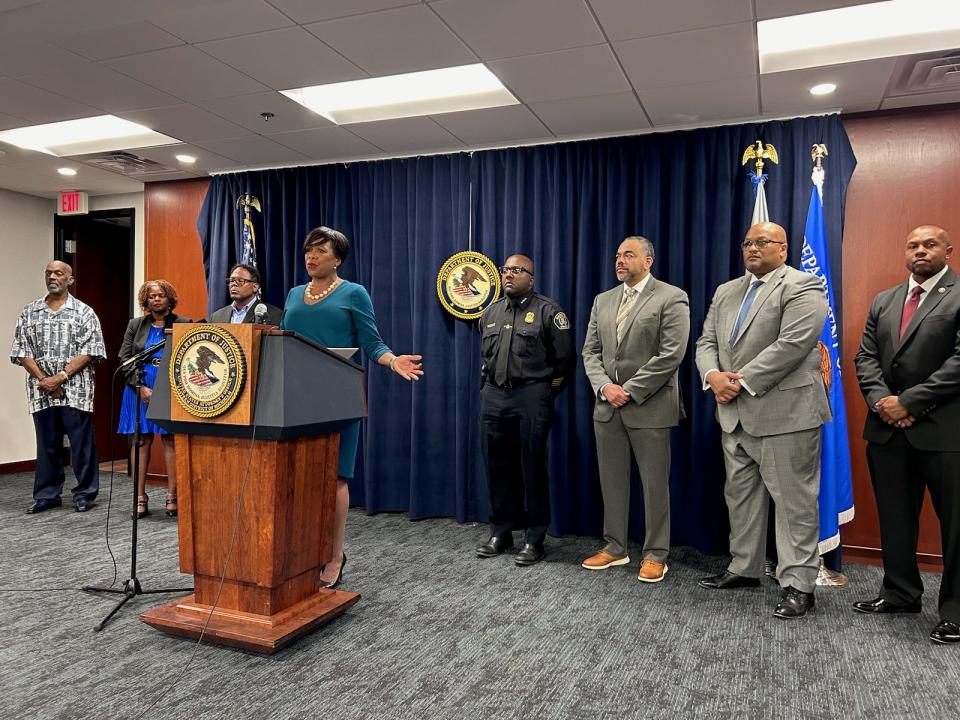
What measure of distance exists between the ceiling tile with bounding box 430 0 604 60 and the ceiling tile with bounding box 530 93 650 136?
0.68 m

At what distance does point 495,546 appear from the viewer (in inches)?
151

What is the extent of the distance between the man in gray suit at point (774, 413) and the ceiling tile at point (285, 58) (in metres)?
2.14

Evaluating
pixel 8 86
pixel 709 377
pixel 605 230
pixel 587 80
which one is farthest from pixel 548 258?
pixel 8 86

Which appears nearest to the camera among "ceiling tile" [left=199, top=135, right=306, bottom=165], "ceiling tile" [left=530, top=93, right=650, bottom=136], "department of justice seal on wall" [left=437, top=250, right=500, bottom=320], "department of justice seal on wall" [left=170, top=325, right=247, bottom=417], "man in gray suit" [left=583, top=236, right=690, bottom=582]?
"department of justice seal on wall" [left=170, top=325, right=247, bottom=417]

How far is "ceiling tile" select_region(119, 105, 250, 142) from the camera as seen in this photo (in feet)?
13.6

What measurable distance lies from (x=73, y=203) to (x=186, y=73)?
363 centimetres

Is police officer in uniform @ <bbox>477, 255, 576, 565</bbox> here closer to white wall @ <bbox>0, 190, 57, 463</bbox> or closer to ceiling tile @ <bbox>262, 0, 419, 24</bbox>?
ceiling tile @ <bbox>262, 0, 419, 24</bbox>

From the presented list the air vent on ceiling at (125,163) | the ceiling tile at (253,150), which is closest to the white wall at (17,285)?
the air vent on ceiling at (125,163)

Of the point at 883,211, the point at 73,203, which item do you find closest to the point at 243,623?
the point at 883,211

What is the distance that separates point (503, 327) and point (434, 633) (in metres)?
1.69

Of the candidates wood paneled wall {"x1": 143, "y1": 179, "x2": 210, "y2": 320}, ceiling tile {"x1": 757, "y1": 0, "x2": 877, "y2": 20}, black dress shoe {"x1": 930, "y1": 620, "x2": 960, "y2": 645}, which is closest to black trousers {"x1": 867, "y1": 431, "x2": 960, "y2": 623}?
black dress shoe {"x1": 930, "y1": 620, "x2": 960, "y2": 645}

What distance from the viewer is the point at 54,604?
2.98m

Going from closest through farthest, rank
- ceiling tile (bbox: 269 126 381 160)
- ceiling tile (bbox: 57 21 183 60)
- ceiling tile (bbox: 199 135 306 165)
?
ceiling tile (bbox: 57 21 183 60) → ceiling tile (bbox: 269 126 381 160) → ceiling tile (bbox: 199 135 306 165)

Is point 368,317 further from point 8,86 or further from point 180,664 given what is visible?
→ point 8,86
